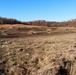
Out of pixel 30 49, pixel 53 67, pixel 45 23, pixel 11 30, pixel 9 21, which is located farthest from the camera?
pixel 45 23

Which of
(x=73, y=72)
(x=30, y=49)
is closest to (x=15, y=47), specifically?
(x=30, y=49)

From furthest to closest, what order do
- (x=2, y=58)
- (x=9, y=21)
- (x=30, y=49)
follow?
(x=9, y=21) < (x=30, y=49) < (x=2, y=58)

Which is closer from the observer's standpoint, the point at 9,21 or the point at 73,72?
the point at 73,72

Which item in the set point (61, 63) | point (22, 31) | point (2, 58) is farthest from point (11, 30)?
point (61, 63)

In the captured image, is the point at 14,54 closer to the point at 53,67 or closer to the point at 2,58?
the point at 2,58

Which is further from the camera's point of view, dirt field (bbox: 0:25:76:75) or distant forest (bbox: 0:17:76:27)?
distant forest (bbox: 0:17:76:27)

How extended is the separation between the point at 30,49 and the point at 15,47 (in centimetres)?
78

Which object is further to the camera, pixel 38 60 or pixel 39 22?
pixel 39 22

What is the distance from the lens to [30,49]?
12672mm

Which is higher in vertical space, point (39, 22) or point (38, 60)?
point (39, 22)

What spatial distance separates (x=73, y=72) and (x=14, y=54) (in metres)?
2.81

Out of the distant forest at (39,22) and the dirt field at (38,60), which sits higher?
the distant forest at (39,22)

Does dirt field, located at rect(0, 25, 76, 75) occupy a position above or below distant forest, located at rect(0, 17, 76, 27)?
below

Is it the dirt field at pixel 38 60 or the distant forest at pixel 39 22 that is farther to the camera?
the distant forest at pixel 39 22
